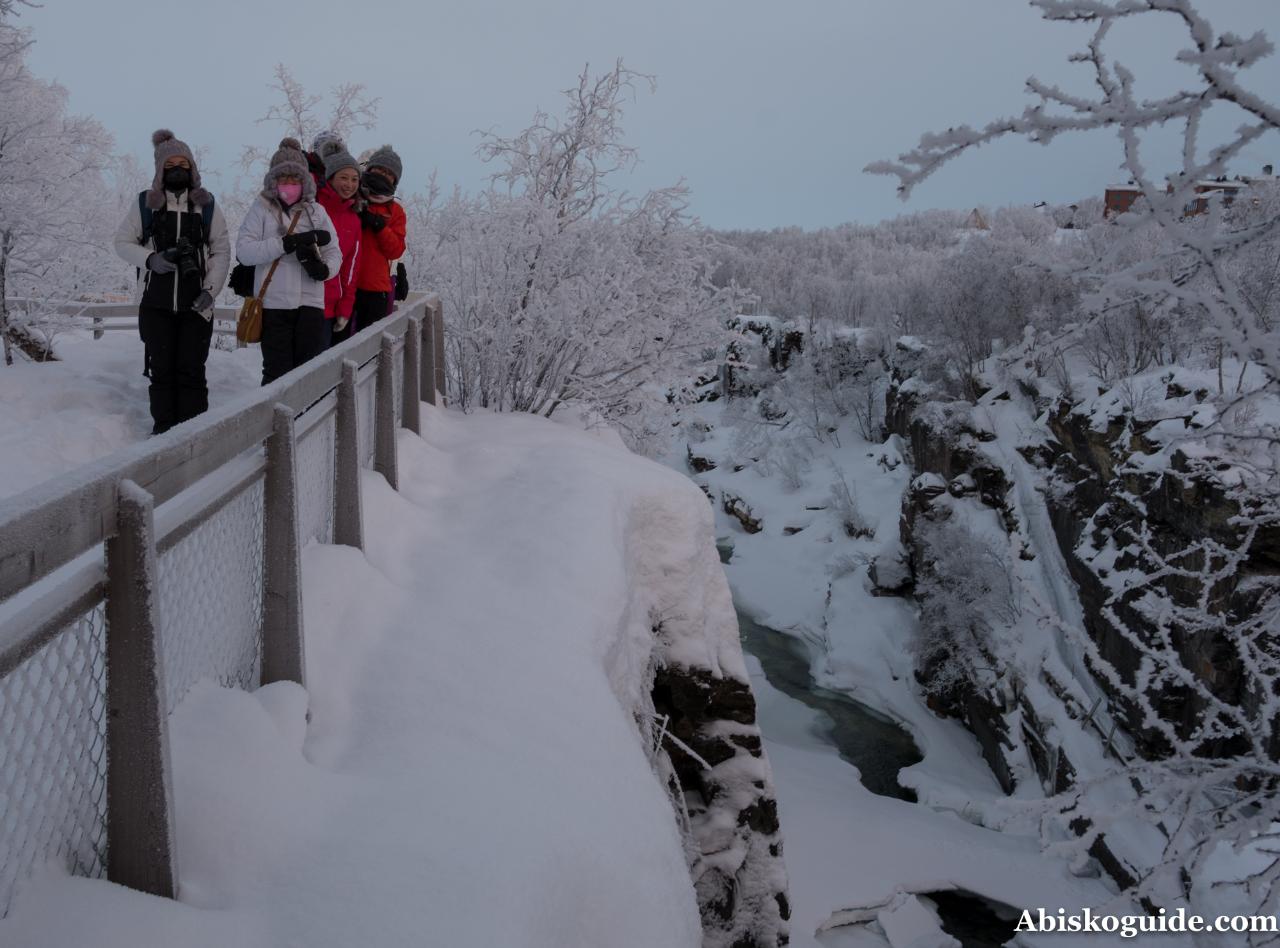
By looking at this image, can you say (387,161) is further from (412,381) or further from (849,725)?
(849,725)

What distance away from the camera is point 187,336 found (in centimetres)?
622

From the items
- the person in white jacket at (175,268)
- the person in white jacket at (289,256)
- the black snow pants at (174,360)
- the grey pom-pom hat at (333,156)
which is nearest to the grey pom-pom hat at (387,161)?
the grey pom-pom hat at (333,156)

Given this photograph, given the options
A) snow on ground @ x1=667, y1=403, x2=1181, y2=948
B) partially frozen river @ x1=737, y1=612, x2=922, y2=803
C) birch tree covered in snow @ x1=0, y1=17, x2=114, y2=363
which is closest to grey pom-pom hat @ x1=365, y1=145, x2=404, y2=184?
birch tree covered in snow @ x1=0, y1=17, x2=114, y2=363

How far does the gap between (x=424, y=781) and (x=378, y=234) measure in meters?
5.66

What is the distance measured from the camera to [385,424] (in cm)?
577

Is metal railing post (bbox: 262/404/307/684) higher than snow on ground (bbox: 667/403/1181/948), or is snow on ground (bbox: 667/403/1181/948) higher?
metal railing post (bbox: 262/404/307/684)

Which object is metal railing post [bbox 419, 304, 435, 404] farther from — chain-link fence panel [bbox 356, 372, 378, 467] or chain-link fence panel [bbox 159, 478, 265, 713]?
chain-link fence panel [bbox 159, 478, 265, 713]

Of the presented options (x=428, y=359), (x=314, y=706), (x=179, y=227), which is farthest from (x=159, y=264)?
(x=314, y=706)

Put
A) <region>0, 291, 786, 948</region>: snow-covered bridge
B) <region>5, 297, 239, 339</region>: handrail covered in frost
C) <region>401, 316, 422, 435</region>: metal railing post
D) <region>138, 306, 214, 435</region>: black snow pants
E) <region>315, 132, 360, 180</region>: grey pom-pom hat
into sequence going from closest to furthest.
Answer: <region>0, 291, 786, 948</region>: snow-covered bridge, <region>138, 306, 214, 435</region>: black snow pants, <region>315, 132, 360, 180</region>: grey pom-pom hat, <region>401, 316, 422, 435</region>: metal railing post, <region>5, 297, 239, 339</region>: handrail covered in frost

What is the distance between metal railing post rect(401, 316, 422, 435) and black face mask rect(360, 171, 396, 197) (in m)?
1.04

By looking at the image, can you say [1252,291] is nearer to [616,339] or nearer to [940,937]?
[940,937]

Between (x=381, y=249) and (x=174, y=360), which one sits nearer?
(x=174, y=360)

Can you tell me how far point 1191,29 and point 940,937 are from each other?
57.5 feet

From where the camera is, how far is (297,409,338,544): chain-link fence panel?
374 cm
